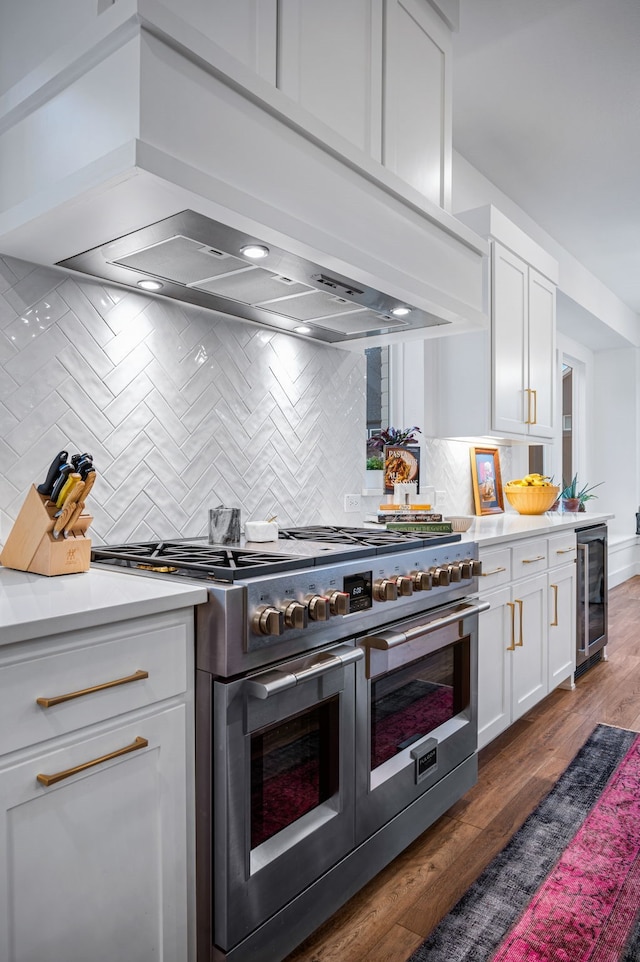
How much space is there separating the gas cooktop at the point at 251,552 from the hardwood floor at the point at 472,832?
0.93m

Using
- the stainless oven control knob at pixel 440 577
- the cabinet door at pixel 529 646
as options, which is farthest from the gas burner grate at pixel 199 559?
the cabinet door at pixel 529 646

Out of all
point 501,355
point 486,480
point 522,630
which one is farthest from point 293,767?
point 486,480

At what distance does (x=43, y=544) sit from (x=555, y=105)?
3197 millimetres

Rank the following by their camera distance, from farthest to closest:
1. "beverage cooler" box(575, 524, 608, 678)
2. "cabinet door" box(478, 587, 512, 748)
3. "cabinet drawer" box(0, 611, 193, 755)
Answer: "beverage cooler" box(575, 524, 608, 678) < "cabinet door" box(478, 587, 512, 748) < "cabinet drawer" box(0, 611, 193, 755)

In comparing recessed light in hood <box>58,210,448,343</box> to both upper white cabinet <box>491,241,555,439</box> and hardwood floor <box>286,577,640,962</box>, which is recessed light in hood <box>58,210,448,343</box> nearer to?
upper white cabinet <box>491,241,555,439</box>

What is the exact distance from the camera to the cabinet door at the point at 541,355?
12.3ft

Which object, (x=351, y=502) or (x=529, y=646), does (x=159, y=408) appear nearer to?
(x=351, y=502)

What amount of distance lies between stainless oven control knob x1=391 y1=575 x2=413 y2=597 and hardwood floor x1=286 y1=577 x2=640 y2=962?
2.70 ft

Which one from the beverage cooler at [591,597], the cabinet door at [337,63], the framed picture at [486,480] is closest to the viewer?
the cabinet door at [337,63]

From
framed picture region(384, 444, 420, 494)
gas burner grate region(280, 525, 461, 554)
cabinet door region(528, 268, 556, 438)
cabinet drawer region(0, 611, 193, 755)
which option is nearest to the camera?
cabinet drawer region(0, 611, 193, 755)

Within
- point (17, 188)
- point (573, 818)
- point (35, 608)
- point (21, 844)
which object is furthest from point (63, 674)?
point (573, 818)

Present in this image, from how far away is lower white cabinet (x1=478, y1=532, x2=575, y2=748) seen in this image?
248 centimetres

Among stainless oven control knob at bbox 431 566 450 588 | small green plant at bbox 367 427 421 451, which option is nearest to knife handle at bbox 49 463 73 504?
stainless oven control knob at bbox 431 566 450 588

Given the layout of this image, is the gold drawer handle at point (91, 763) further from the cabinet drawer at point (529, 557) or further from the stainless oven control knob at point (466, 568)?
the cabinet drawer at point (529, 557)
